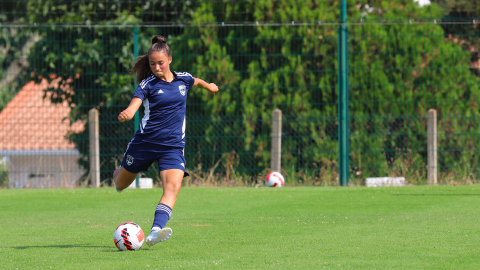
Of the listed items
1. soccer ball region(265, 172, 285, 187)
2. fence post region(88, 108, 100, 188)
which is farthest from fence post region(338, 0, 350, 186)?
fence post region(88, 108, 100, 188)

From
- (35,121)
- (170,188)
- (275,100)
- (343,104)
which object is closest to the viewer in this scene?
(170,188)

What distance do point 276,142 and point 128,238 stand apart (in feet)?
23.1

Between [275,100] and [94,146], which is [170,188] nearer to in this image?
[94,146]

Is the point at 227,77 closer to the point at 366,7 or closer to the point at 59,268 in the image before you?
the point at 366,7

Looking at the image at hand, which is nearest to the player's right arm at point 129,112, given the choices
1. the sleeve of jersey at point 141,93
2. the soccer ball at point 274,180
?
the sleeve of jersey at point 141,93

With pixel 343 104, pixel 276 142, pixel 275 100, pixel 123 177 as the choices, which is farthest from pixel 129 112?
pixel 275 100

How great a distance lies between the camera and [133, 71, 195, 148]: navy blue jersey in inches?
237

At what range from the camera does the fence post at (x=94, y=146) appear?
12023 mm

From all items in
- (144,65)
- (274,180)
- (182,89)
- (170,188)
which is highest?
(144,65)

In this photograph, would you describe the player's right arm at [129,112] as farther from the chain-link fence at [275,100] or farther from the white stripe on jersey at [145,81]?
the chain-link fence at [275,100]

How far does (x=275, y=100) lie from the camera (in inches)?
524

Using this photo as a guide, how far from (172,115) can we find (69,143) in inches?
306

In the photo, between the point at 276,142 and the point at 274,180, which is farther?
the point at 276,142

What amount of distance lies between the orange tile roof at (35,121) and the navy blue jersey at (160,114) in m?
6.95
